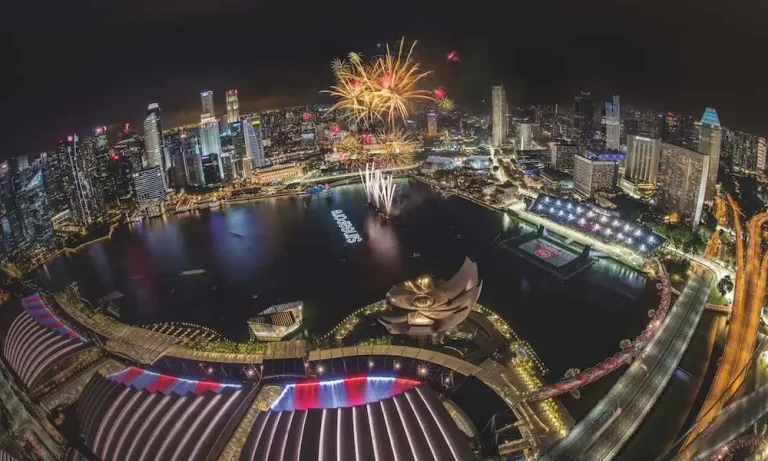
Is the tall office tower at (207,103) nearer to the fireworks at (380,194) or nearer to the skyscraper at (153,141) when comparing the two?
the skyscraper at (153,141)

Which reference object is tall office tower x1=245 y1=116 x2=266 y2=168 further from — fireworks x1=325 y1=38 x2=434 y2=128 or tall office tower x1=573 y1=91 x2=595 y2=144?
tall office tower x1=573 y1=91 x2=595 y2=144

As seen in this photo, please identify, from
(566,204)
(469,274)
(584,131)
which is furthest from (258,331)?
(584,131)

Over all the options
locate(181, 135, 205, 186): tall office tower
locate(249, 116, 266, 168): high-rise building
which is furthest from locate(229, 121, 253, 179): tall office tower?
locate(181, 135, 205, 186): tall office tower

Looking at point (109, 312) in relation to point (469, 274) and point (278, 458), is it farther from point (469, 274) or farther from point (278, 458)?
point (469, 274)

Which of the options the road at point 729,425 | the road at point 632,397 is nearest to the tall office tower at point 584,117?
the road at point 632,397

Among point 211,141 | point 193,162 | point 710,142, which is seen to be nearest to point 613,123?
point 710,142
